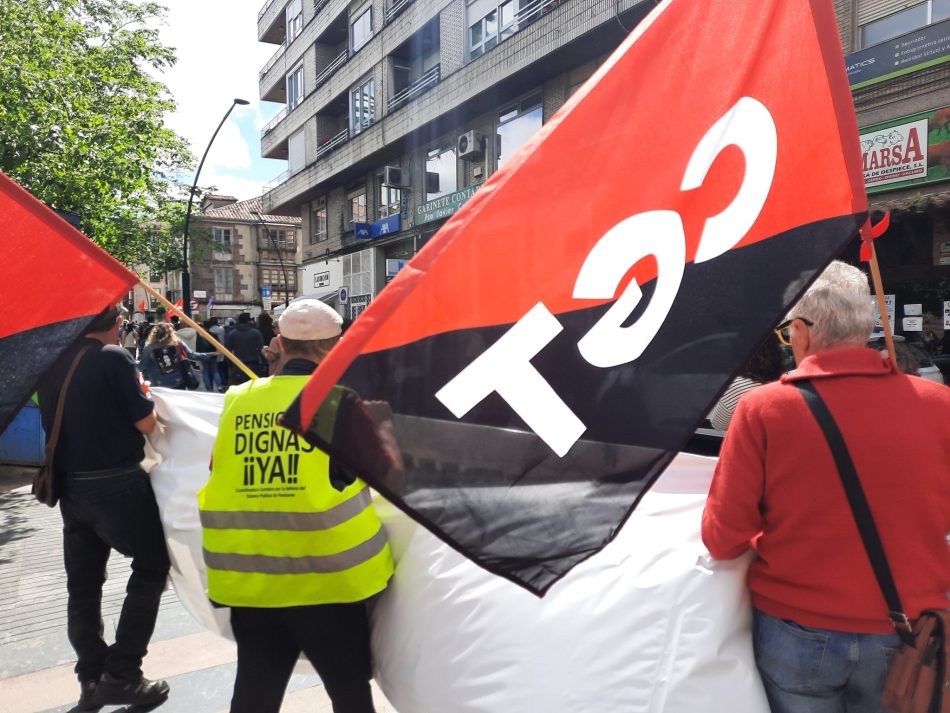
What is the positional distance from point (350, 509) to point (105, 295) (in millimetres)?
1334

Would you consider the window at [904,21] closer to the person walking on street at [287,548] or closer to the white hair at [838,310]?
the white hair at [838,310]

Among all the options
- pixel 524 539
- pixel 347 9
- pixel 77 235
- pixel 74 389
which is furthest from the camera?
pixel 347 9

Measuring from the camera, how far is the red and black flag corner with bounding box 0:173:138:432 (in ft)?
8.41

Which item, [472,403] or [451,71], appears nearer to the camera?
[472,403]

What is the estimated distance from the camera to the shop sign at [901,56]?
1010 cm

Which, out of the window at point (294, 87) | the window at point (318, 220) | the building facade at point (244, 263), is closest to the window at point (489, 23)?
the window at point (318, 220)

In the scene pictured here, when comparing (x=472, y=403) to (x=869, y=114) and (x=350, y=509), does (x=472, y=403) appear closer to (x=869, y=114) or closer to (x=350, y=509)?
(x=350, y=509)

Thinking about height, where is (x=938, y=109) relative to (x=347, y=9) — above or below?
below

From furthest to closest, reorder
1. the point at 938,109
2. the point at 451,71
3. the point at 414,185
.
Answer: the point at 414,185 < the point at 451,71 < the point at 938,109

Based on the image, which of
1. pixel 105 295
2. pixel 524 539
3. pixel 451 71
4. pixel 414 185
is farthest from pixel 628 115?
pixel 414 185

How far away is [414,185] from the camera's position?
912 inches

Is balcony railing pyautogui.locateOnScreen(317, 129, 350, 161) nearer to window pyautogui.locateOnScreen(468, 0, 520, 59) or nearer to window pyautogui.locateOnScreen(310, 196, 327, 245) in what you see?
window pyautogui.locateOnScreen(310, 196, 327, 245)

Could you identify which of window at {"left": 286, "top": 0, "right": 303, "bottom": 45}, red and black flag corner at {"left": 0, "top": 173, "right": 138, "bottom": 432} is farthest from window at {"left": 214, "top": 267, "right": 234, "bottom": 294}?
red and black flag corner at {"left": 0, "top": 173, "right": 138, "bottom": 432}

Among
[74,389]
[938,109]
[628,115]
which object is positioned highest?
[938,109]
